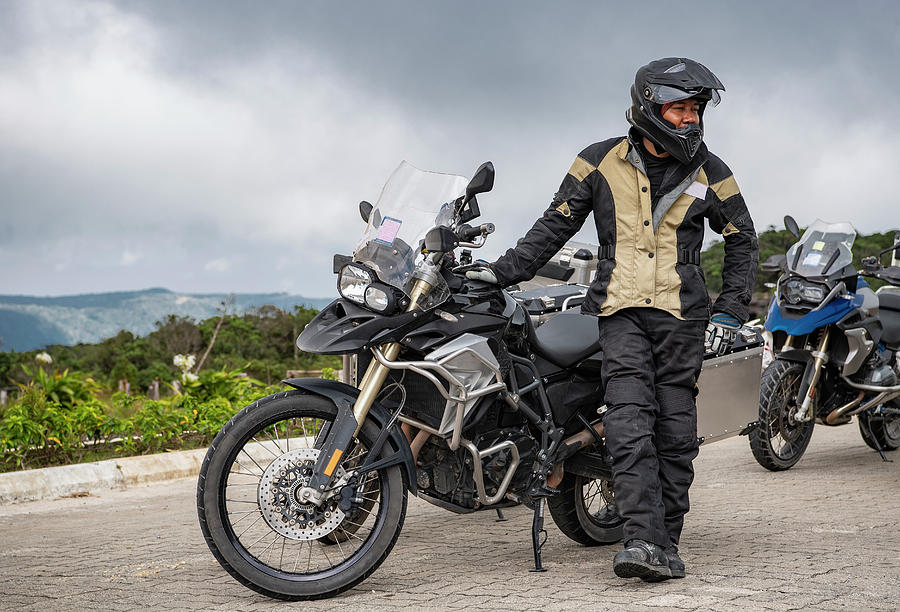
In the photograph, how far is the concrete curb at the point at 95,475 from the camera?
6.87 m

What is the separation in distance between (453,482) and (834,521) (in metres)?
2.61

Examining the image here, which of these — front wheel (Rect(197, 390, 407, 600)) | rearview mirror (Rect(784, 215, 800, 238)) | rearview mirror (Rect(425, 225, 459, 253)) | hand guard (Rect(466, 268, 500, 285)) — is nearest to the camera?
front wheel (Rect(197, 390, 407, 600))

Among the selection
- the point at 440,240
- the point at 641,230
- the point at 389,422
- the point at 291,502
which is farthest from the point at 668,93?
the point at 291,502

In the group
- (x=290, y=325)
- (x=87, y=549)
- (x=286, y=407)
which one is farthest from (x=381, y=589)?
(x=290, y=325)

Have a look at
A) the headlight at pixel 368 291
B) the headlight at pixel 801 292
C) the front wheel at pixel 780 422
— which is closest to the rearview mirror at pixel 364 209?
the headlight at pixel 368 291

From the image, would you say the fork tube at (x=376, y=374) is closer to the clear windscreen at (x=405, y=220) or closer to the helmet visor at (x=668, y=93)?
the clear windscreen at (x=405, y=220)

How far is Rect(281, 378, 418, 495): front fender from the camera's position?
391cm

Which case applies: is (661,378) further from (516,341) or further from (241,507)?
(241,507)

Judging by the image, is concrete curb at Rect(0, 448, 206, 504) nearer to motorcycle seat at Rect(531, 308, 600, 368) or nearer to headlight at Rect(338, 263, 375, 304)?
headlight at Rect(338, 263, 375, 304)

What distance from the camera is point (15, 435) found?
7691 millimetres

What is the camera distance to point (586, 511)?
195 inches

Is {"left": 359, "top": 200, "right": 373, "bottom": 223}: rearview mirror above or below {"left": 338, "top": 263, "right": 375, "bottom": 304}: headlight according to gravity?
above

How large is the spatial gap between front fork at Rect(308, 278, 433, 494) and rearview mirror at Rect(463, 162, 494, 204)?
43cm

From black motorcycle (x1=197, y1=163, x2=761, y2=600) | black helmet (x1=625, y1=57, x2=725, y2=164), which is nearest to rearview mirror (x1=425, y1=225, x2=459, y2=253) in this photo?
black motorcycle (x1=197, y1=163, x2=761, y2=600)
